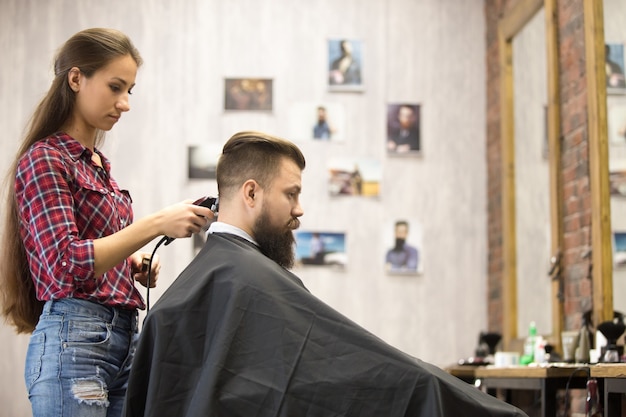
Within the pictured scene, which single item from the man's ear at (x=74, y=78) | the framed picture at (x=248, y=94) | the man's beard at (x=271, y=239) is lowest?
the man's beard at (x=271, y=239)

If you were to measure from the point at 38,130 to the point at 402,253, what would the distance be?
10.8 ft

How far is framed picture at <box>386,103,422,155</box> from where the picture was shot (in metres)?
5.15

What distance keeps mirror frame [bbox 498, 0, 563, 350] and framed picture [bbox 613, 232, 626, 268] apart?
1.62 feet

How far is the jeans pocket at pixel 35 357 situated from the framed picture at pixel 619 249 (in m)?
2.37

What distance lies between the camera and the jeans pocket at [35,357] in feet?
6.00

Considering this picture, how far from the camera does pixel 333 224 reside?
16.6ft

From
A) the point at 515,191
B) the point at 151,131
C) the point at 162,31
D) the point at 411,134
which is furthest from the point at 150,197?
the point at 515,191

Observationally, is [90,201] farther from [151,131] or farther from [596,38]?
[151,131]

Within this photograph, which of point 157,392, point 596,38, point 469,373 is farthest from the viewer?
point 469,373

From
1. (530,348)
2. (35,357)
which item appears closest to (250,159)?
(35,357)

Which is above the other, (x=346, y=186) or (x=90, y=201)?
(x=346, y=186)

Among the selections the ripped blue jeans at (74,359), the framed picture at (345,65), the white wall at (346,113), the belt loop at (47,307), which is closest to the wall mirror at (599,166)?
the white wall at (346,113)

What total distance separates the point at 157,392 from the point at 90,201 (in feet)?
1.47

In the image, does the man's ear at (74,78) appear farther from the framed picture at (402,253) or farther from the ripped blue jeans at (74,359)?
the framed picture at (402,253)
